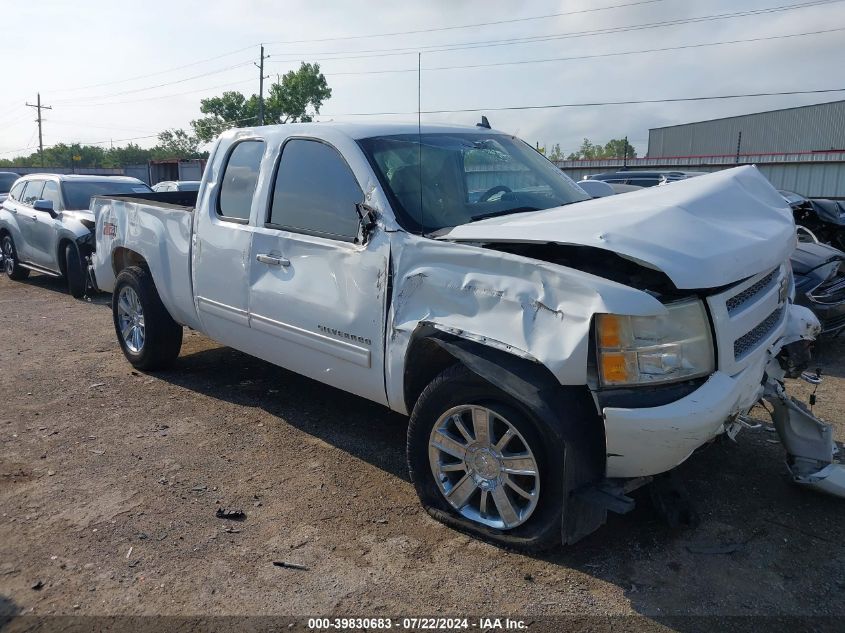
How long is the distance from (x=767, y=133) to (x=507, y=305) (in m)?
49.7

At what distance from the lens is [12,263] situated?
37.8 feet

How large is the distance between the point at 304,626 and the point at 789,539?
226 cm

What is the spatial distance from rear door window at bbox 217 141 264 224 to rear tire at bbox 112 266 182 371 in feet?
4.26

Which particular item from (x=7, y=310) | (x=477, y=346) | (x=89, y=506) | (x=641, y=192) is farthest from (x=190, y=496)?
(x=7, y=310)

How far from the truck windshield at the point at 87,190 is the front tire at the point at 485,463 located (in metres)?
8.13

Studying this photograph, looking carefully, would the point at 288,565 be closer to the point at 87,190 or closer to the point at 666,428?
the point at 666,428

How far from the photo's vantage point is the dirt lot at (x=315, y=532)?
2.93 metres

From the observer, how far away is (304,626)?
9.12ft

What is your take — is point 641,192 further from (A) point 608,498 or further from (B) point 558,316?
(A) point 608,498

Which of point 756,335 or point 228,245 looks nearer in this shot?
point 756,335

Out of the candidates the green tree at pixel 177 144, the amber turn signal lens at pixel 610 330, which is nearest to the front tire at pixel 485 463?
the amber turn signal lens at pixel 610 330

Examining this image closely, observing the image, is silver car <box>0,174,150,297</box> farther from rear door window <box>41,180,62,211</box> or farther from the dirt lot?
the dirt lot

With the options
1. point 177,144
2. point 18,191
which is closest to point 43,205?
point 18,191

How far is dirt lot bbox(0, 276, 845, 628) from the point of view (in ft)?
9.61
